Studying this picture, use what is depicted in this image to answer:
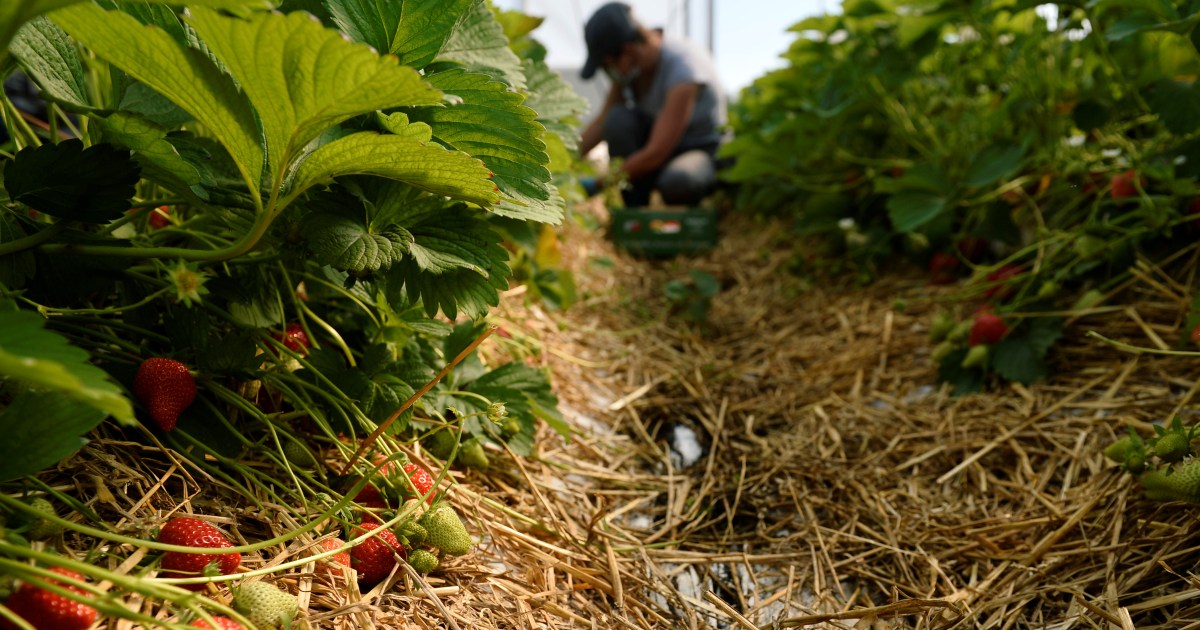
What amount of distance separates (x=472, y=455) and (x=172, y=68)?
1.67 ft

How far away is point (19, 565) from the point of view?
0.38 metres

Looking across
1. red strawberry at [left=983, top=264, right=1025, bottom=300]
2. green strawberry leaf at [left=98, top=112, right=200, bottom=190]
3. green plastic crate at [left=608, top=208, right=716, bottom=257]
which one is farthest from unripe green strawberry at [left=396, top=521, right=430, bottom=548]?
green plastic crate at [left=608, top=208, right=716, bottom=257]

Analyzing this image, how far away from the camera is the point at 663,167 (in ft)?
10.5

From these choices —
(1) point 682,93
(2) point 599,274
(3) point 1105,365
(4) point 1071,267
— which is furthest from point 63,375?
(1) point 682,93

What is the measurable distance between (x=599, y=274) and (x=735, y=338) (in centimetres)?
59

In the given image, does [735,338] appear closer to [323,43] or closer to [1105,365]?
[1105,365]

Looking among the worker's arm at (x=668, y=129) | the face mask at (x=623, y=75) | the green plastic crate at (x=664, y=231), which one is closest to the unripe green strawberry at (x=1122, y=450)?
the green plastic crate at (x=664, y=231)

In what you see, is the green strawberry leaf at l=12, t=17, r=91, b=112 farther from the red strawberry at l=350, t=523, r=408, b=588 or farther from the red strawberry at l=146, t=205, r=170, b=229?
the red strawberry at l=350, t=523, r=408, b=588

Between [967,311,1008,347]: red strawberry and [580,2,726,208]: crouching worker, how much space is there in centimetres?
191

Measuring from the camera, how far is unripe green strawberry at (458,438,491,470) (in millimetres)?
830

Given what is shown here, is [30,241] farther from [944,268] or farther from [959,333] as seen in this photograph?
[944,268]

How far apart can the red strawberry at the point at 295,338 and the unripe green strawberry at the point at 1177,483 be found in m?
0.85

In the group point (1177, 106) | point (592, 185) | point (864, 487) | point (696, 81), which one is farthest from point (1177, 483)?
point (696, 81)

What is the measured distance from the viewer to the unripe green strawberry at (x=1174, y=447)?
69cm
